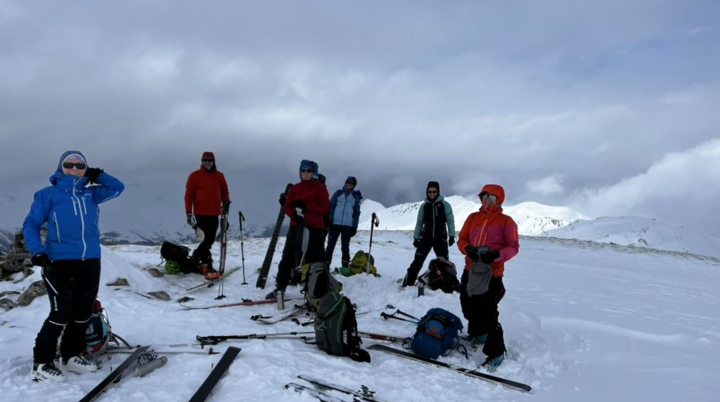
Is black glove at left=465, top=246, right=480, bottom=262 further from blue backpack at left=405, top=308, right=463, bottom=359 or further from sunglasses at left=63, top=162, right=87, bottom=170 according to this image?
sunglasses at left=63, top=162, right=87, bottom=170

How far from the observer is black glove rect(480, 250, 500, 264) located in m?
5.04

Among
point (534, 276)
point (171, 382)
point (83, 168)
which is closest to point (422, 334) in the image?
point (171, 382)

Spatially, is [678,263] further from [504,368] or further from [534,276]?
[504,368]

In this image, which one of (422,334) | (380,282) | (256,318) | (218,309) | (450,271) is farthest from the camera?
(380,282)

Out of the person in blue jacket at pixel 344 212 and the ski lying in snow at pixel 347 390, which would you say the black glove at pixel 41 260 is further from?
the person in blue jacket at pixel 344 212

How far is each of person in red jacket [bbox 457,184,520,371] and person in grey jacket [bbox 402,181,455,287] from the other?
288 centimetres

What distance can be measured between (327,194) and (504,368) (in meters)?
4.19

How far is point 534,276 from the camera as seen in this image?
38.6 ft

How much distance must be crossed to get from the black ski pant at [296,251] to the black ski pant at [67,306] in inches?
137

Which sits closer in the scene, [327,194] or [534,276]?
[327,194]

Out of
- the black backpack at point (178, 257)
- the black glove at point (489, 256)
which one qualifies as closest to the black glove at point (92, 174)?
the black glove at point (489, 256)

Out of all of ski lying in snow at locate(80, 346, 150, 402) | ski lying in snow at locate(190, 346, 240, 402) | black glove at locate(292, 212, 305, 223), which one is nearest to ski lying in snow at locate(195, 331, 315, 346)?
ski lying in snow at locate(190, 346, 240, 402)

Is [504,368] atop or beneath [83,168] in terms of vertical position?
beneath

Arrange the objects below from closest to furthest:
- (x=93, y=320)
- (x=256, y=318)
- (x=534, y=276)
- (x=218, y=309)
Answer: (x=93, y=320)
(x=256, y=318)
(x=218, y=309)
(x=534, y=276)
